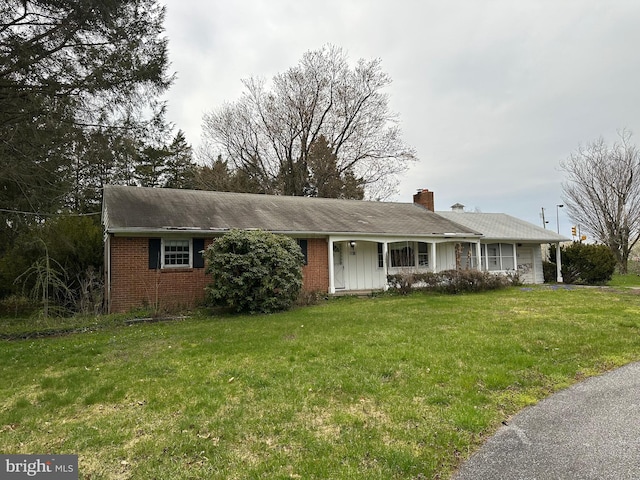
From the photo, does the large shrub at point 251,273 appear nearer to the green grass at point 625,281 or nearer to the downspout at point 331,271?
the downspout at point 331,271

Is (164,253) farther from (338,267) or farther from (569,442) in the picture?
(569,442)

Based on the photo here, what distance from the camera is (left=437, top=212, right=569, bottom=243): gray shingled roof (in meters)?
19.2

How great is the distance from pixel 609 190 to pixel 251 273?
25221 millimetres

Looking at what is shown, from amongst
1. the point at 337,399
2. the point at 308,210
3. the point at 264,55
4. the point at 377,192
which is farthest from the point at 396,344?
the point at 377,192

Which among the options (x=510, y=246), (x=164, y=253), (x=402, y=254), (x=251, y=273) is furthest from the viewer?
(x=510, y=246)

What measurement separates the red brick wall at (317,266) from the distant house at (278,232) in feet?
0.12

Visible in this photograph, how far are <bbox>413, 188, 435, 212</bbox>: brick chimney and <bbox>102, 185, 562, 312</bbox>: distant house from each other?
0.06 meters

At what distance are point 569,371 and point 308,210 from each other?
12973mm

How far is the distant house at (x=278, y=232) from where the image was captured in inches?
459

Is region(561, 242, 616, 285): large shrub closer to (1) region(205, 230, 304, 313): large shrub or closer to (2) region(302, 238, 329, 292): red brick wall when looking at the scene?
(2) region(302, 238, 329, 292): red brick wall

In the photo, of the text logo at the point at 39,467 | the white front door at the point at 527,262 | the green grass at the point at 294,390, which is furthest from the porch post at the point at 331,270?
the text logo at the point at 39,467

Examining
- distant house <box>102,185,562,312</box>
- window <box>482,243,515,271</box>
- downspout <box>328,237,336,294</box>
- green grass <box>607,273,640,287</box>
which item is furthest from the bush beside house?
downspout <box>328,237,336,294</box>

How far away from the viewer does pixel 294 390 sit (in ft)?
14.6

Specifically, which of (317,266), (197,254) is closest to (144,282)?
(197,254)
